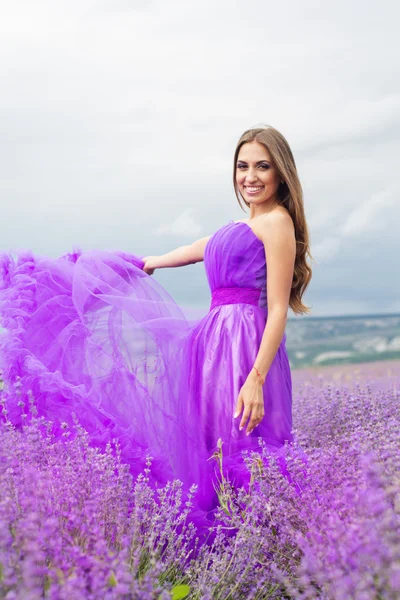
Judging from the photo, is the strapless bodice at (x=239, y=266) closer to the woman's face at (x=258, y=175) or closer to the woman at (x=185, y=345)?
the woman at (x=185, y=345)

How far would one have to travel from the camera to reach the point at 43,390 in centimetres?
258

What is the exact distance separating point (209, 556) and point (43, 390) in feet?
3.15

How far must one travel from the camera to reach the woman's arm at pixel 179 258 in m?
3.09

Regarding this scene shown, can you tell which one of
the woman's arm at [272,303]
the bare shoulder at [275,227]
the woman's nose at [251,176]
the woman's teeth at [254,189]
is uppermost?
the woman's nose at [251,176]

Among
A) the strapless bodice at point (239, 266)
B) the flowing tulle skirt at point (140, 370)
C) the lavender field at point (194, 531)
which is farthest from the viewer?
the strapless bodice at point (239, 266)

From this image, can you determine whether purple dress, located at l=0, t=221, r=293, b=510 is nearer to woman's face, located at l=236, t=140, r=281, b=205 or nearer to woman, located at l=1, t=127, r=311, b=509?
woman, located at l=1, t=127, r=311, b=509

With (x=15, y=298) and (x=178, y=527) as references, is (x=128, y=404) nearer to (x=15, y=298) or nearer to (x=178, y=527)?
(x=178, y=527)

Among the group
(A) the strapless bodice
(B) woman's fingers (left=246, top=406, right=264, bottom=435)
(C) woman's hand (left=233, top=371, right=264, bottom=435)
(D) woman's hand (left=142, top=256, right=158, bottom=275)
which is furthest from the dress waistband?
(D) woman's hand (left=142, top=256, right=158, bottom=275)

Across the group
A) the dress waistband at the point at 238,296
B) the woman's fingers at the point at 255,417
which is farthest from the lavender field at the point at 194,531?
the dress waistband at the point at 238,296

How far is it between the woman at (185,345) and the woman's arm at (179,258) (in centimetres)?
16

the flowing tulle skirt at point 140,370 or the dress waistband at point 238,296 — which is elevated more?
the dress waistband at point 238,296

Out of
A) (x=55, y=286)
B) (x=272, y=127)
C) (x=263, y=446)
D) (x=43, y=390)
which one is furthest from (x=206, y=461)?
(x=272, y=127)

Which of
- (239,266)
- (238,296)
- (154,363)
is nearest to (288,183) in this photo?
(239,266)

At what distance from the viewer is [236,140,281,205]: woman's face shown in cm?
281
